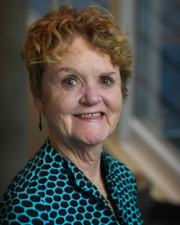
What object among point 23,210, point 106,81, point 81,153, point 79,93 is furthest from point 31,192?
point 106,81

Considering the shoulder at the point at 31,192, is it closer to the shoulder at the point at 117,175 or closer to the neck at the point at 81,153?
the neck at the point at 81,153

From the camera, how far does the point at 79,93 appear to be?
47.6 inches

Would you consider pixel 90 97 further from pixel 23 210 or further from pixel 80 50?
pixel 23 210

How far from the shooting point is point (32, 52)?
123 cm

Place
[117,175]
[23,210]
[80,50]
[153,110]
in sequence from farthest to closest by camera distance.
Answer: [153,110] < [117,175] < [80,50] < [23,210]

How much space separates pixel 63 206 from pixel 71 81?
1.46 ft

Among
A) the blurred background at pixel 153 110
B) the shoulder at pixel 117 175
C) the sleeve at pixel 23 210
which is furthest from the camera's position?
the blurred background at pixel 153 110

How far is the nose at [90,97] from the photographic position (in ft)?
3.90

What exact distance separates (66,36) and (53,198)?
22.9 inches

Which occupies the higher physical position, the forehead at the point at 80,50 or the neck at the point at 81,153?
the forehead at the point at 80,50

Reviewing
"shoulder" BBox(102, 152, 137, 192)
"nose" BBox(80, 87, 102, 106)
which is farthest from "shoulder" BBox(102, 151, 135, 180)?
"nose" BBox(80, 87, 102, 106)

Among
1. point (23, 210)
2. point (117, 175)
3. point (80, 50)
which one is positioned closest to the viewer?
point (23, 210)

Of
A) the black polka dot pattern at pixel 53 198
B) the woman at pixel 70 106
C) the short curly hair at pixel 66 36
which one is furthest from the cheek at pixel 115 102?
the black polka dot pattern at pixel 53 198

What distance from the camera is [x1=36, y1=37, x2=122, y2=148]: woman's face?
1.19 meters
